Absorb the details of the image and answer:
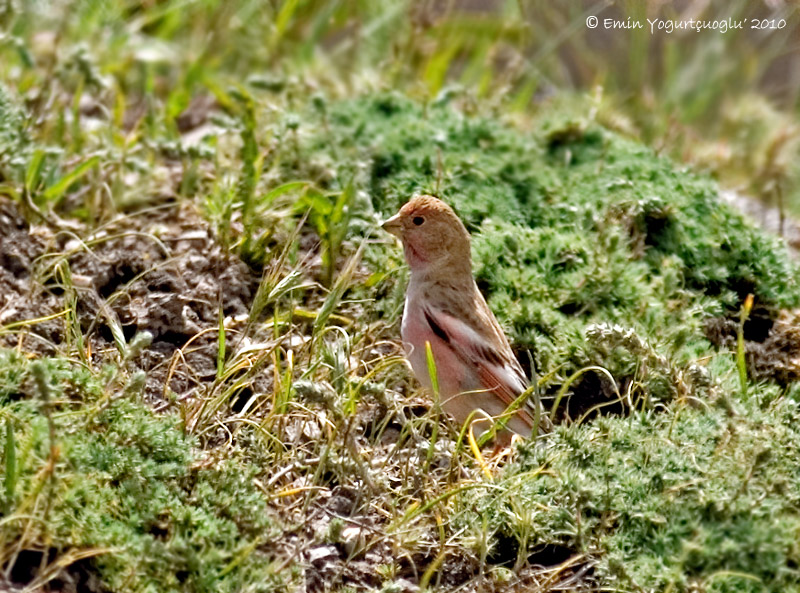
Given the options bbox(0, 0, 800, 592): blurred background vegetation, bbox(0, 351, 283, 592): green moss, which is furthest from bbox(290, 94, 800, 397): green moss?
bbox(0, 351, 283, 592): green moss

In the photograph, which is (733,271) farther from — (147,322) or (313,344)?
(147,322)

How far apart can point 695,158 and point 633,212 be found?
165 centimetres

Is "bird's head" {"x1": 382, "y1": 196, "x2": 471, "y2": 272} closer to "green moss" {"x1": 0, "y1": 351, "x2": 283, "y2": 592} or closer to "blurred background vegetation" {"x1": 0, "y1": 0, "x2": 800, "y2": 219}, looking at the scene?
"green moss" {"x1": 0, "y1": 351, "x2": 283, "y2": 592}

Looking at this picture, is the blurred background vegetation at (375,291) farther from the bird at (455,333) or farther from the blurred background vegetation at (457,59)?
the bird at (455,333)

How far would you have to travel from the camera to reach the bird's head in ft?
14.9

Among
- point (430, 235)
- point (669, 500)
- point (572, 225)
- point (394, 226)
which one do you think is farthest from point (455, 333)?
point (669, 500)

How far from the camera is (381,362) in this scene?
430cm

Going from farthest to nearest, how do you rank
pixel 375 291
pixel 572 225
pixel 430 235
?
pixel 572 225
pixel 375 291
pixel 430 235

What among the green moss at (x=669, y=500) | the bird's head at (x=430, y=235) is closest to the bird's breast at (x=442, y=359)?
the bird's head at (x=430, y=235)

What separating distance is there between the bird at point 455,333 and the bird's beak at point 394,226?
3 centimetres

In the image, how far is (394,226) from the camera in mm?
4629

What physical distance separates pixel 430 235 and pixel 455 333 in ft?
1.40

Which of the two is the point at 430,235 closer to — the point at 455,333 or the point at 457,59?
the point at 455,333

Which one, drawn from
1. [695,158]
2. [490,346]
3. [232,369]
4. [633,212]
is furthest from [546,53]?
[232,369]
